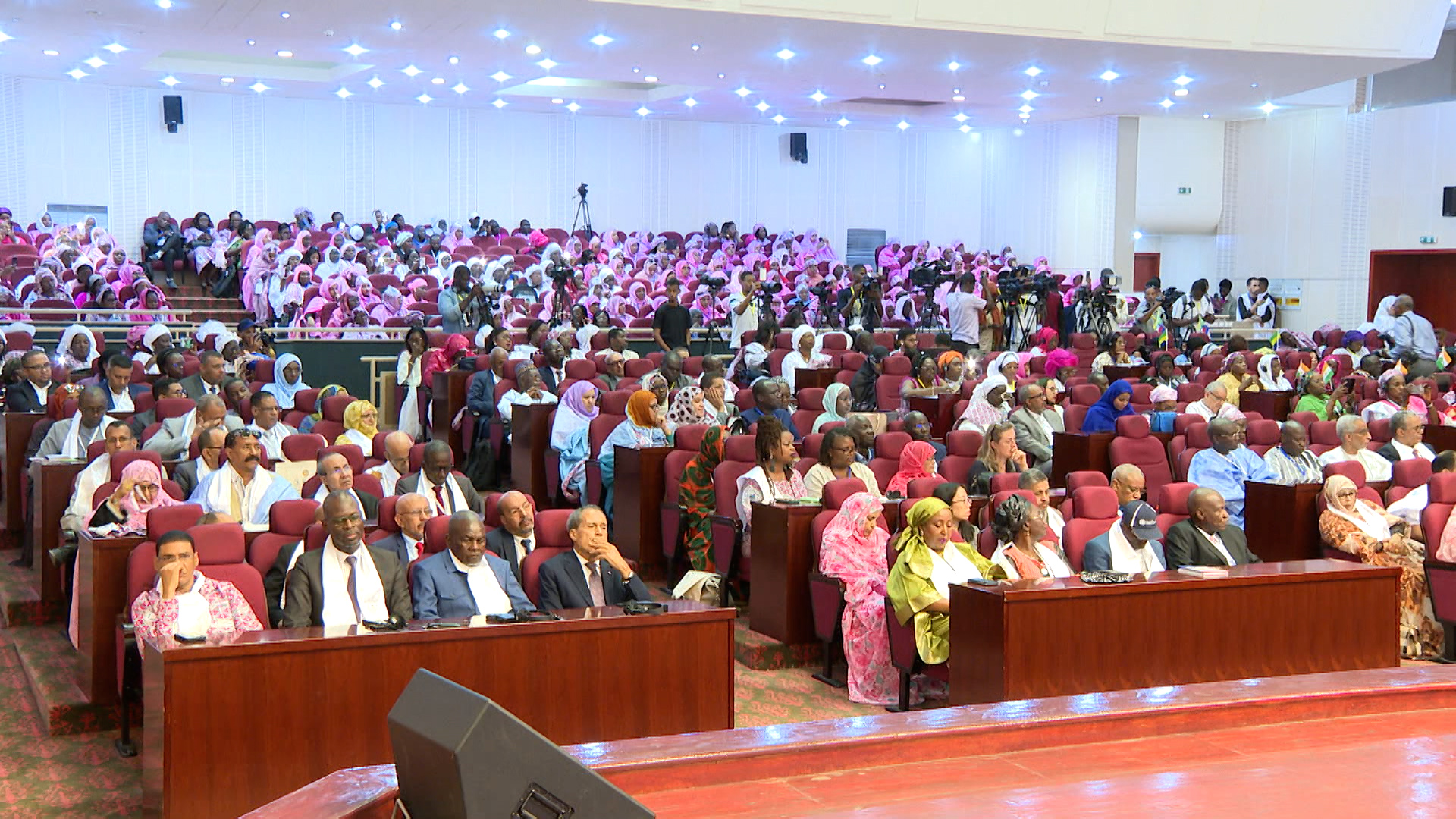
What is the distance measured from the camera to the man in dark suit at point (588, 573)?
4898 mm

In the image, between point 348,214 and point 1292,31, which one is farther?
point 348,214

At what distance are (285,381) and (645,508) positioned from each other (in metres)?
3.27

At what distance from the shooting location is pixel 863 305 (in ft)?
46.5

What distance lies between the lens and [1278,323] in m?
17.5

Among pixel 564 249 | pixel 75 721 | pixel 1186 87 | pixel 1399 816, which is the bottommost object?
pixel 75 721

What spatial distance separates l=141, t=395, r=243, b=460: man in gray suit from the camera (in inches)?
269

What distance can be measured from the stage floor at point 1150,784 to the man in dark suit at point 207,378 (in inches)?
→ 265

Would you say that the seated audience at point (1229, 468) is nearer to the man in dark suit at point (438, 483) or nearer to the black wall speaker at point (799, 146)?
the man in dark suit at point (438, 483)

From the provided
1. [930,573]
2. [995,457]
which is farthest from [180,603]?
[995,457]

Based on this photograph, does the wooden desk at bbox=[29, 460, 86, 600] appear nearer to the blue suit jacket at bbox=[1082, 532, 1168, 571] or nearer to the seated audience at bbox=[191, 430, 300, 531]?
the seated audience at bbox=[191, 430, 300, 531]

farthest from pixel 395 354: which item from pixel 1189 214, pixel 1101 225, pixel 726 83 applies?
pixel 1189 214

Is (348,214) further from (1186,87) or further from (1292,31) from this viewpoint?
(1292,31)

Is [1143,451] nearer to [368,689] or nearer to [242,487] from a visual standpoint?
[242,487]

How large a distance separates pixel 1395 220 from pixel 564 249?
31.3 feet
